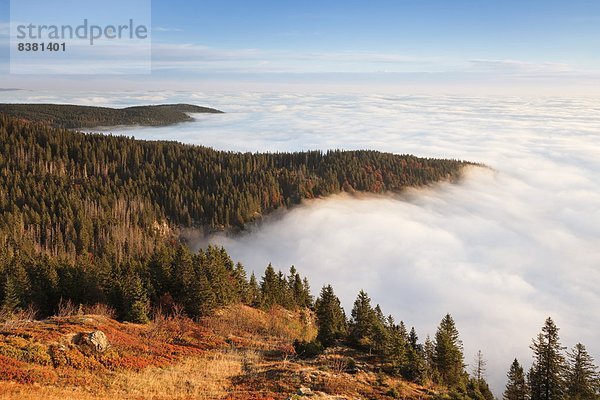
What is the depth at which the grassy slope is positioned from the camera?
94.7ft

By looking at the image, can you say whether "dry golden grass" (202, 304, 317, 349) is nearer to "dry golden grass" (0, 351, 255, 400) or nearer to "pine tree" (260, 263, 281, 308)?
"pine tree" (260, 263, 281, 308)

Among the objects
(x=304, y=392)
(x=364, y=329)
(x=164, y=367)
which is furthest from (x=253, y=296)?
(x=304, y=392)

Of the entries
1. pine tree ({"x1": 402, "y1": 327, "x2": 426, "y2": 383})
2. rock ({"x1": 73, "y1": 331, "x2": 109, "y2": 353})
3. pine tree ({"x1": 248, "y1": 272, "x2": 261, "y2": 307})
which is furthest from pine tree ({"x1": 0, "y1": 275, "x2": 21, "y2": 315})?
pine tree ({"x1": 402, "y1": 327, "x2": 426, "y2": 383})

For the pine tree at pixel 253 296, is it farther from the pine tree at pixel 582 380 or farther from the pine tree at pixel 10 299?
the pine tree at pixel 582 380

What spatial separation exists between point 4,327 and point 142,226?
140 m

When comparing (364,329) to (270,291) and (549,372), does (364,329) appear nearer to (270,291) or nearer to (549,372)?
(549,372)

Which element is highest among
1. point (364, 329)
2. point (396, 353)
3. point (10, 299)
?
point (10, 299)

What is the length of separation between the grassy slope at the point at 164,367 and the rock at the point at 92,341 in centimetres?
68

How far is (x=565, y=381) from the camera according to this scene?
57.1 m

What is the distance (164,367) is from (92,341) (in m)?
7.07

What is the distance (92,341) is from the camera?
117ft

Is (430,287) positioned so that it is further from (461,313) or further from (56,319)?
(56,319)

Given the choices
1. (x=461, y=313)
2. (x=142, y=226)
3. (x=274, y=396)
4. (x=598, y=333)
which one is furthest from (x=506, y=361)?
(x=142, y=226)

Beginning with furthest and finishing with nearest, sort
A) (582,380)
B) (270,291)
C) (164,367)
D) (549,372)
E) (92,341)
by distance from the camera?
(270,291) < (582,380) < (549,372) < (164,367) < (92,341)
